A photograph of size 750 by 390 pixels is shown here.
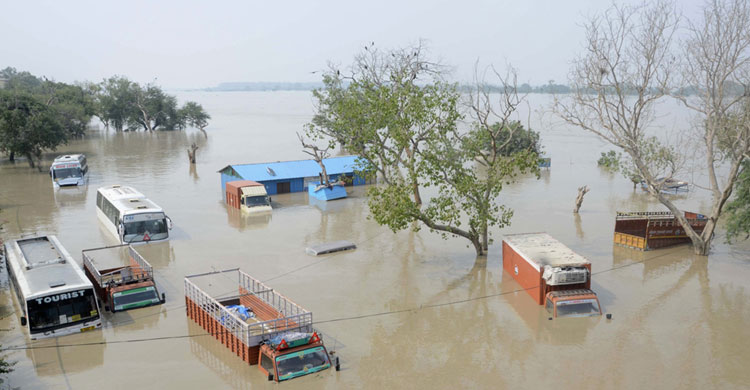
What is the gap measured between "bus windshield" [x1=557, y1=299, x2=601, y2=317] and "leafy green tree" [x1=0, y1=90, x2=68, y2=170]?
54.5 m

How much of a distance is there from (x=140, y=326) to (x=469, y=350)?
38.9 ft

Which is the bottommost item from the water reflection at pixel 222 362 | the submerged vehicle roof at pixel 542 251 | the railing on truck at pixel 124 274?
the water reflection at pixel 222 362

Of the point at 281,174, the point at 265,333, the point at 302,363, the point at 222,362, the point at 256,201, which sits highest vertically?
the point at 281,174

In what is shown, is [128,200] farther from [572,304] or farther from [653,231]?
[653,231]

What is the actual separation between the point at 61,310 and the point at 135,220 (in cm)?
1277

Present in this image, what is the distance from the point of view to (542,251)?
24.7m

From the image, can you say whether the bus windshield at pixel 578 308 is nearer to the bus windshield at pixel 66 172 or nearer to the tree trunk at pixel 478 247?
the tree trunk at pixel 478 247

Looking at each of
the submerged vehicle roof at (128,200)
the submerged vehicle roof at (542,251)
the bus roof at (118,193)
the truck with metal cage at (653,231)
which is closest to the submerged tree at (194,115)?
the bus roof at (118,193)

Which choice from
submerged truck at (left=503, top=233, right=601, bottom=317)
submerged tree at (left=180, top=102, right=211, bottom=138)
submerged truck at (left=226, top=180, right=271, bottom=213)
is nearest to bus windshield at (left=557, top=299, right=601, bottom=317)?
submerged truck at (left=503, top=233, right=601, bottom=317)

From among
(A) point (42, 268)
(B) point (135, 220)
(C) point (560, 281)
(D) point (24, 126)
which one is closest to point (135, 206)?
(B) point (135, 220)

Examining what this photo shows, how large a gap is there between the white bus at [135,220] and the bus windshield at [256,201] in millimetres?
6775

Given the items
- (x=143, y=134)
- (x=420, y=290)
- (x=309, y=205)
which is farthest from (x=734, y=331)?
(x=143, y=134)

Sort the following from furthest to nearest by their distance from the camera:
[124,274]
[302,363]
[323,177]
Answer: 1. [323,177]
2. [124,274]
3. [302,363]

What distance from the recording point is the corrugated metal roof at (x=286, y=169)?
48719 mm
